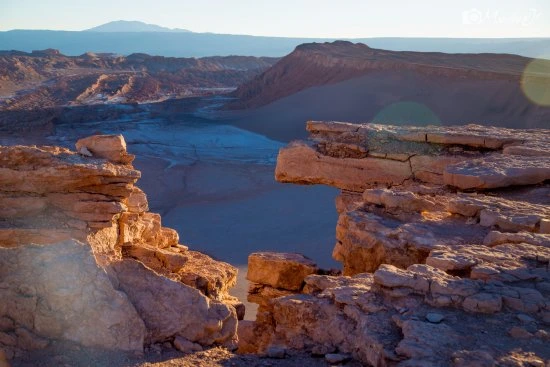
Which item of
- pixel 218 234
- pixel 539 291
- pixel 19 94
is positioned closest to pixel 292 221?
pixel 218 234

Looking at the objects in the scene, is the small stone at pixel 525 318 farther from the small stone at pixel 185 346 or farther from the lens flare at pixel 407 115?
the lens flare at pixel 407 115

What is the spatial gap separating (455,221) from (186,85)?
40613mm

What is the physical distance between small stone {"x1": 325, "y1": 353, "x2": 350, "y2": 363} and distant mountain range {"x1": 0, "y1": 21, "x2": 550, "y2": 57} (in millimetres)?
100508

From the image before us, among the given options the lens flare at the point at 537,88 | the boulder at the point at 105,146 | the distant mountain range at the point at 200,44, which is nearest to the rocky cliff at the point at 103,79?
the lens flare at the point at 537,88

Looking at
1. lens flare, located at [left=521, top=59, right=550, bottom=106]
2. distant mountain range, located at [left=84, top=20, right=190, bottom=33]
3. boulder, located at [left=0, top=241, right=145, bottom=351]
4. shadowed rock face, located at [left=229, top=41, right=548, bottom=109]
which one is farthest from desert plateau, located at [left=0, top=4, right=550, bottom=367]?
distant mountain range, located at [left=84, top=20, right=190, bottom=33]

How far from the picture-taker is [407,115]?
2456cm

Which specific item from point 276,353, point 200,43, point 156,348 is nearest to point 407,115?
point 276,353

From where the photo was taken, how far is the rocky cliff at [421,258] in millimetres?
2930

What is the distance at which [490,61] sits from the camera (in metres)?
30.7

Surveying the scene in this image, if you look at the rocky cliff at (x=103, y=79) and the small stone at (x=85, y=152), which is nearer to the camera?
the small stone at (x=85, y=152)

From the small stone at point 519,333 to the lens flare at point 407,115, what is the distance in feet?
70.0

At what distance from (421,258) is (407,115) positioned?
68.5 feet

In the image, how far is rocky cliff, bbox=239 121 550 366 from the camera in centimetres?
293

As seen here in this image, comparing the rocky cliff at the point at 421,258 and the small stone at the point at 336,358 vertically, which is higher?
the rocky cliff at the point at 421,258
